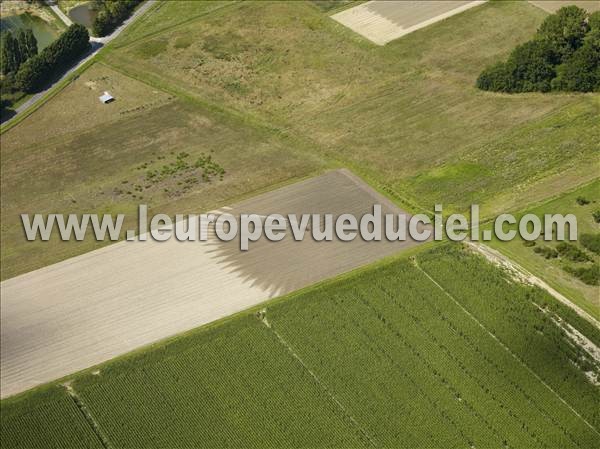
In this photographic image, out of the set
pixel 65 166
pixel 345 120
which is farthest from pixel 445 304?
pixel 65 166

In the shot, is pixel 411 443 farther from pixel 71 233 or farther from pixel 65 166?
pixel 65 166

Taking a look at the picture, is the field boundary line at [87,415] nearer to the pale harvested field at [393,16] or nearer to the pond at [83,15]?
the pale harvested field at [393,16]

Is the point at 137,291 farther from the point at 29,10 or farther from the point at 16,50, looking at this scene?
the point at 29,10

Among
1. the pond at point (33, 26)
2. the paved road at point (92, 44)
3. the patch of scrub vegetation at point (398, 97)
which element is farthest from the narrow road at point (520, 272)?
the pond at point (33, 26)

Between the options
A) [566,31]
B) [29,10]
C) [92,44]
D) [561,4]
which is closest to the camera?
[566,31]

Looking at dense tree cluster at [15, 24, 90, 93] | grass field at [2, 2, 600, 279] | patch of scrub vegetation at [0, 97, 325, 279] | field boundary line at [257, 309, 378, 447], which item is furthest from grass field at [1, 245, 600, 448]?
dense tree cluster at [15, 24, 90, 93]

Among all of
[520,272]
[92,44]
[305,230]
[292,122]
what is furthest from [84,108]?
[520,272]
